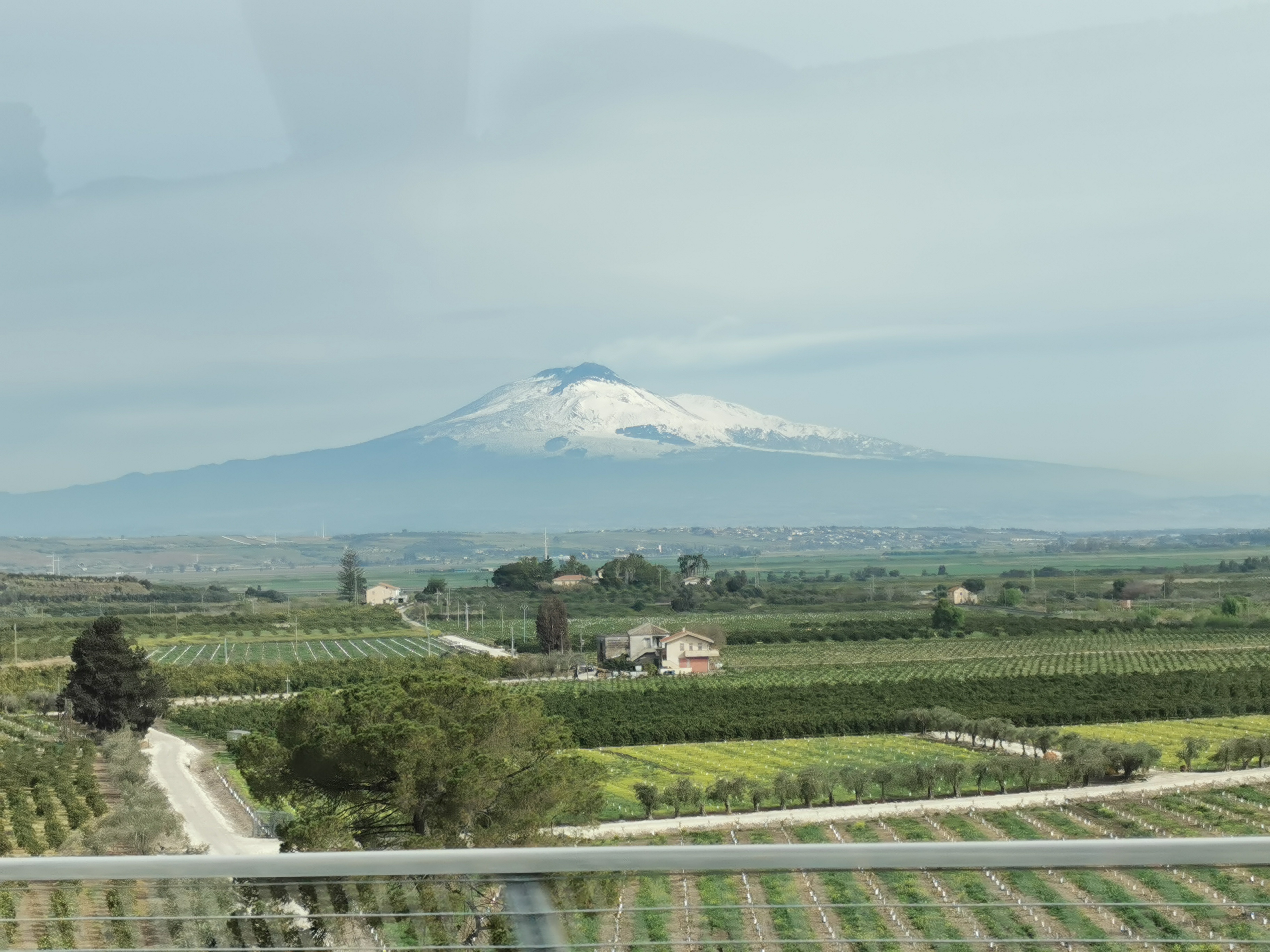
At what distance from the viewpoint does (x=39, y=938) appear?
259cm

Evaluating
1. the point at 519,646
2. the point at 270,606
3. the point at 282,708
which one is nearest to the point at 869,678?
the point at 519,646

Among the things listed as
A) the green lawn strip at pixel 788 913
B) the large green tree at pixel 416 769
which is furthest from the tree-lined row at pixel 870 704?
the green lawn strip at pixel 788 913

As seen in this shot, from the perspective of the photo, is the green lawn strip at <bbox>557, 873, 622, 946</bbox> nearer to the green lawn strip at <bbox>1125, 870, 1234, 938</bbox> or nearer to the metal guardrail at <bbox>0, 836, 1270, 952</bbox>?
the metal guardrail at <bbox>0, 836, 1270, 952</bbox>

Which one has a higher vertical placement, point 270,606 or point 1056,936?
point 1056,936

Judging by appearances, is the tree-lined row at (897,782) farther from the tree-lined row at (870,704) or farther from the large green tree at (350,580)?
the large green tree at (350,580)

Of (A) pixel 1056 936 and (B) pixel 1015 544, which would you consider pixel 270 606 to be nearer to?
(A) pixel 1056 936

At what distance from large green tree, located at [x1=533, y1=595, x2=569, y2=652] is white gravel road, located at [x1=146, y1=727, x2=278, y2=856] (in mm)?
20472

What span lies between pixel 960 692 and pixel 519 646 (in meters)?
21.2

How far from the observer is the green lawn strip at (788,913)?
2.50m

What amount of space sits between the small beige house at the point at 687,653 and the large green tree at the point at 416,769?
30242 mm

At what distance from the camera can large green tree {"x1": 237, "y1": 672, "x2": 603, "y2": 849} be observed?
11.7m

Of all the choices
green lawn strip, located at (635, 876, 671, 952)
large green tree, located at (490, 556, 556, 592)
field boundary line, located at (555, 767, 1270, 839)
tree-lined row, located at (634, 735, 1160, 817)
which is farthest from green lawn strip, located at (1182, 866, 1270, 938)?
large green tree, located at (490, 556, 556, 592)

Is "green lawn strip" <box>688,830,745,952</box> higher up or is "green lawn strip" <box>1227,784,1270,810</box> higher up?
"green lawn strip" <box>688,830,745,952</box>

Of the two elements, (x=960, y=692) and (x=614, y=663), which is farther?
(x=614, y=663)
